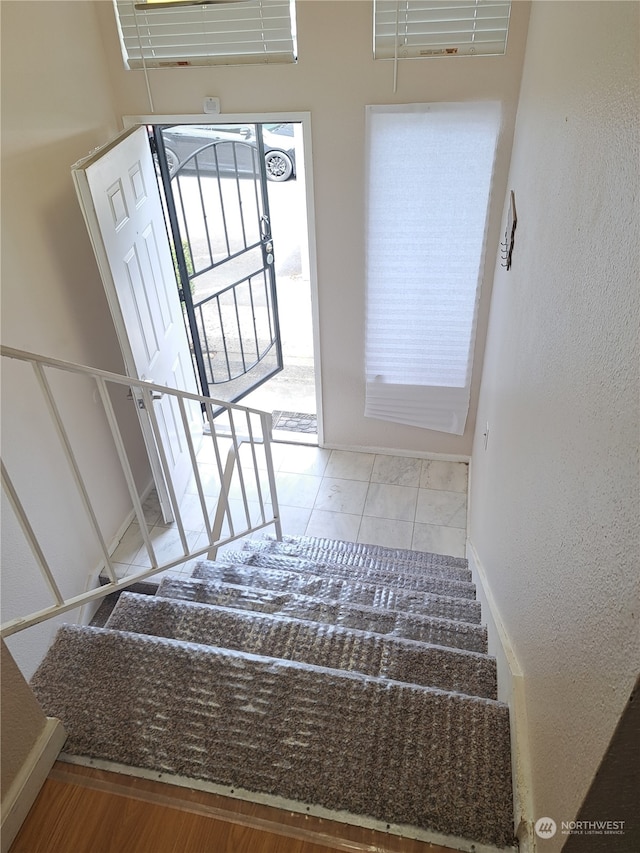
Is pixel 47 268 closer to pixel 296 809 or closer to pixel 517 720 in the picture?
pixel 296 809

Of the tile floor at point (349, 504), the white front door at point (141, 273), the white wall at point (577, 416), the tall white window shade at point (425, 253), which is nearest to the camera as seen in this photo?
the white wall at point (577, 416)

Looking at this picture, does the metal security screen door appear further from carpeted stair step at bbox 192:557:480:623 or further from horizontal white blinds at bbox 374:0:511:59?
carpeted stair step at bbox 192:557:480:623

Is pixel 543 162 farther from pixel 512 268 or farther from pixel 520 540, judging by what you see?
pixel 520 540

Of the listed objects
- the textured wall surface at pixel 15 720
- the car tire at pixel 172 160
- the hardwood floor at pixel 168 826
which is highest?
the car tire at pixel 172 160

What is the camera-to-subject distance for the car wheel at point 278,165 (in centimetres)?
605

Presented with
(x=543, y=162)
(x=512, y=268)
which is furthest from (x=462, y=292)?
(x=543, y=162)

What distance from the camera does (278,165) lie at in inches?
240

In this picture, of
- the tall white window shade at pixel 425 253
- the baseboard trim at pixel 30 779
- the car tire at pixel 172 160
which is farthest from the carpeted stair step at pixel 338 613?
the car tire at pixel 172 160

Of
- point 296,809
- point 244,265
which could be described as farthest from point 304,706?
point 244,265

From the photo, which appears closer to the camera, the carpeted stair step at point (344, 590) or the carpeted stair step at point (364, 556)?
the carpeted stair step at point (344, 590)

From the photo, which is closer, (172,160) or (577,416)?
(577,416)

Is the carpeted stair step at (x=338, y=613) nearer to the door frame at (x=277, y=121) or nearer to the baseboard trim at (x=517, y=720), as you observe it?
the baseboard trim at (x=517, y=720)

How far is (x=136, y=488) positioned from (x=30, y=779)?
197cm

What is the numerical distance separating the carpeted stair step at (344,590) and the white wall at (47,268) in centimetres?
77
